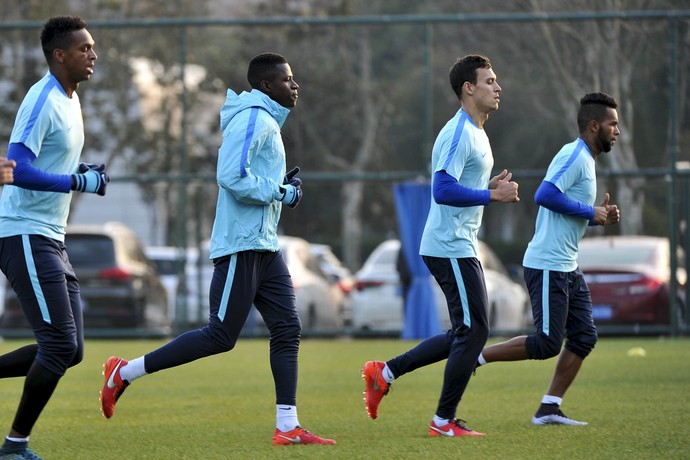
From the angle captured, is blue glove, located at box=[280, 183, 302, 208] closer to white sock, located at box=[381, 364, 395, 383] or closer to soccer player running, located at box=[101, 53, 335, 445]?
soccer player running, located at box=[101, 53, 335, 445]

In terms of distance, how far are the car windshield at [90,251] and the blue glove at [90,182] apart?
10.6 metres

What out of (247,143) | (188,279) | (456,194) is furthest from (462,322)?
(188,279)

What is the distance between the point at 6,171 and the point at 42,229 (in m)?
0.42

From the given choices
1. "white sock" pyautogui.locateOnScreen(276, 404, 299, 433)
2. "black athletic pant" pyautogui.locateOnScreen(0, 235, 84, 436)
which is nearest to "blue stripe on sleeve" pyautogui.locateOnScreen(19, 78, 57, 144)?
"black athletic pant" pyautogui.locateOnScreen(0, 235, 84, 436)

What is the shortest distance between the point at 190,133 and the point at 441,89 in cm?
371

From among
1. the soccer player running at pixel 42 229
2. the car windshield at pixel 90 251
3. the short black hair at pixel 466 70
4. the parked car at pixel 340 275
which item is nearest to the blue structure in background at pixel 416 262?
the parked car at pixel 340 275

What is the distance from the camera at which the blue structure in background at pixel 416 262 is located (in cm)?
1565

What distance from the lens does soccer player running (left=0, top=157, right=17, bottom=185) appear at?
5711mm

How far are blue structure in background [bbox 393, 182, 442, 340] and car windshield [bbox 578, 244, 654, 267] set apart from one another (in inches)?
79.2

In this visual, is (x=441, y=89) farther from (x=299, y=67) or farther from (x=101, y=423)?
(x=101, y=423)

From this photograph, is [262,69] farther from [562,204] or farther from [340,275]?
[340,275]

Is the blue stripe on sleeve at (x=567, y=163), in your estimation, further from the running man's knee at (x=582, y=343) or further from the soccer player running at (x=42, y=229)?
the soccer player running at (x=42, y=229)

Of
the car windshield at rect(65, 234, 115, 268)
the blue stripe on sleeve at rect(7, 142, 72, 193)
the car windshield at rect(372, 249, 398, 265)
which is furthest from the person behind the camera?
the car windshield at rect(65, 234, 115, 268)

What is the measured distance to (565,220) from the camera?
25.3 feet
